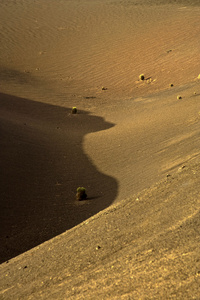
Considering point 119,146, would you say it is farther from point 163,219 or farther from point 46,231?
point 163,219

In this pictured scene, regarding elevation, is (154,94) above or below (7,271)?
above

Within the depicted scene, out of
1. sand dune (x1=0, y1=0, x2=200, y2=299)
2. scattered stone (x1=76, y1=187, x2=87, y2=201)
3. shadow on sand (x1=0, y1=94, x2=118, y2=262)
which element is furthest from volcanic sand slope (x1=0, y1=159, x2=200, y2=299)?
scattered stone (x1=76, y1=187, x2=87, y2=201)

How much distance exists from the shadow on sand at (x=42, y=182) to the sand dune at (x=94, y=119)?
1.4 inches

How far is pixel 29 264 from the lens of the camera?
6766 mm

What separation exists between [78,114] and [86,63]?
31.7ft

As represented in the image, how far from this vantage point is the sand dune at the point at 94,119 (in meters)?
8.90

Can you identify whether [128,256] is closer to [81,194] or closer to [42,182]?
[81,194]

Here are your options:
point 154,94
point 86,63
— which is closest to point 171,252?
point 154,94

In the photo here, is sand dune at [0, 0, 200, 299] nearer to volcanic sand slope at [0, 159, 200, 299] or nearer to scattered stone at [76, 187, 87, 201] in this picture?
volcanic sand slope at [0, 159, 200, 299]

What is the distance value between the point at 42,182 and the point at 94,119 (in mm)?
8130

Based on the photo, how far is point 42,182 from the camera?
39.7ft

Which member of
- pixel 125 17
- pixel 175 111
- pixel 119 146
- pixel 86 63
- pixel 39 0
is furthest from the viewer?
→ pixel 39 0

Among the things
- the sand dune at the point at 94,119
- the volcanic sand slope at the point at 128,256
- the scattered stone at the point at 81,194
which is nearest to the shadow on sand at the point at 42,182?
the sand dune at the point at 94,119

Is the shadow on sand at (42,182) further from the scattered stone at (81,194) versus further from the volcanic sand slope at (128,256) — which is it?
the volcanic sand slope at (128,256)
